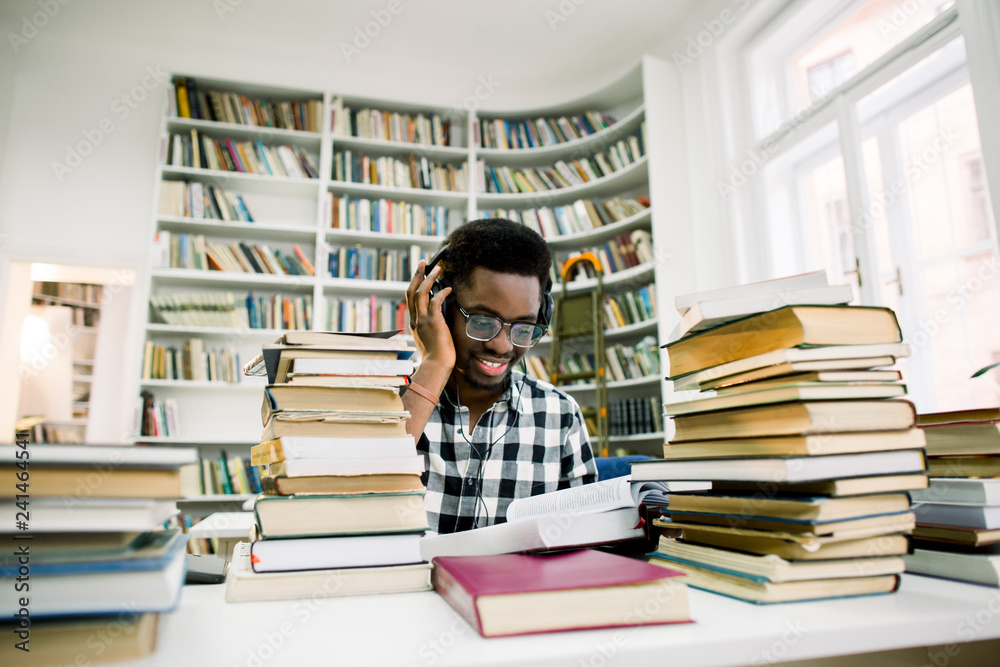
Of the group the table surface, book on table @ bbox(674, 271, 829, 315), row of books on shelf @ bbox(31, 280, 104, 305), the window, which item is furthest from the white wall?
the table surface

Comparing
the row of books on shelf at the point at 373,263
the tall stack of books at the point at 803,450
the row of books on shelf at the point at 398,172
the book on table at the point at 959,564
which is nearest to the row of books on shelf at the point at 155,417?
the row of books on shelf at the point at 373,263

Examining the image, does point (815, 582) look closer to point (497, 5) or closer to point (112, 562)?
point (112, 562)

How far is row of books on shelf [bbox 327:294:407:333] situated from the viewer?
370 cm

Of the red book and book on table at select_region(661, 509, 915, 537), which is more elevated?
book on table at select_region(661, 509, 915, 537)

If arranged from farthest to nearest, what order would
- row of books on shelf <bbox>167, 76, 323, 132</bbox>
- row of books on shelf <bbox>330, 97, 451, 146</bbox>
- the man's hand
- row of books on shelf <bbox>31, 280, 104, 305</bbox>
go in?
1. row of books on shelf <bbox>31, 280, 104, 305</bbox>
2. row of books on shelf <bbox>330, 97, 451, 146</bbox>
3. row of books on shelf <bbox>167, 76, 323, 132</bbox>
4. the man's hand

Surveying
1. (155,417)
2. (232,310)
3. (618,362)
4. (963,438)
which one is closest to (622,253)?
(618,362)

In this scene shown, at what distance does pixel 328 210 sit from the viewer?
3773 mm

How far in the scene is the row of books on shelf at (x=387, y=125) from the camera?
3.94 m

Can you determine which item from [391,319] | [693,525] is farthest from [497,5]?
[693,525]

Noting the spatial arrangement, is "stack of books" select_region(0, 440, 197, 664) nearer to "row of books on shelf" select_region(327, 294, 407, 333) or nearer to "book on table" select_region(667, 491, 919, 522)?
"book on table" select_region(667, 491, 919, 522)

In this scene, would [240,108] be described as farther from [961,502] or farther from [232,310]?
[961,502]

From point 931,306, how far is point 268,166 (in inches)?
143

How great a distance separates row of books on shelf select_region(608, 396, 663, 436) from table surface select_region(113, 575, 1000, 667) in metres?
2.95

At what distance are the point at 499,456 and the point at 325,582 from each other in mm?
820
